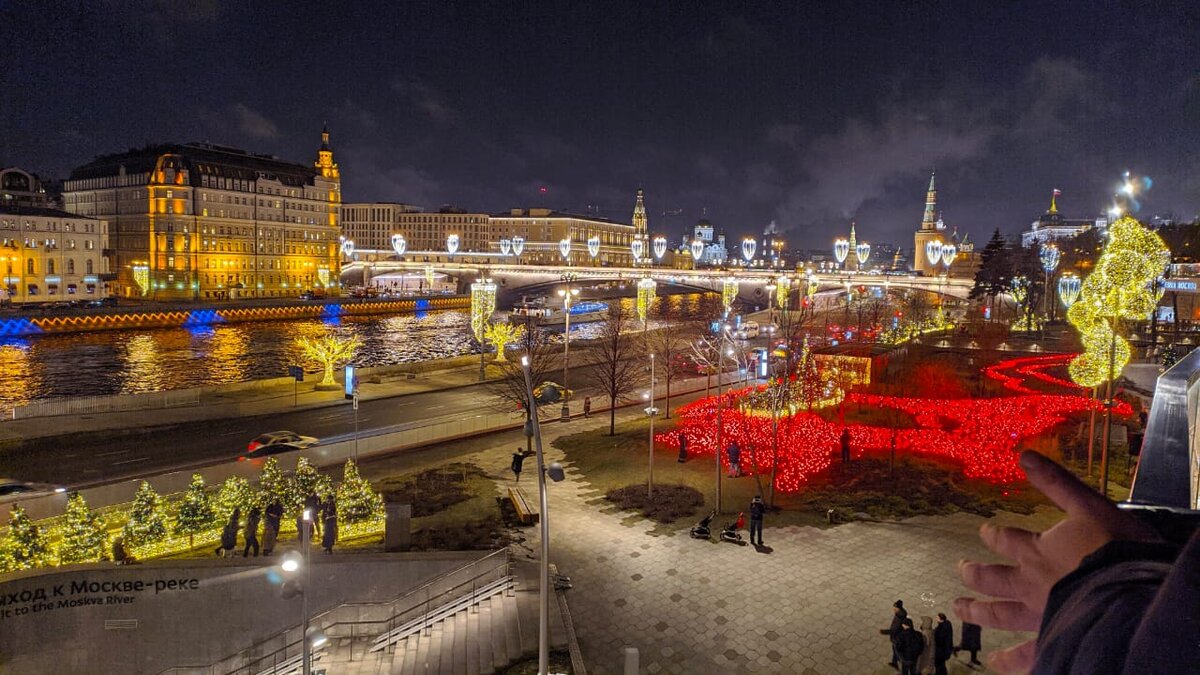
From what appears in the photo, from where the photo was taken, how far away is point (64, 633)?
1391 cm

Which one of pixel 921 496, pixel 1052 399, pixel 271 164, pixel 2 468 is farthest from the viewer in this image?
pixel 271 164

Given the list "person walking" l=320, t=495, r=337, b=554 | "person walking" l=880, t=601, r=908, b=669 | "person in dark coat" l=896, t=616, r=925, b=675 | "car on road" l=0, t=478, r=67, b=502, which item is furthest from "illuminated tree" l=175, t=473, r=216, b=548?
"person in dark coat" l=896, t=616, r=925, b=675

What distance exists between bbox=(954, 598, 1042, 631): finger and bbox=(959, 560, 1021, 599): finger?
0.04 meters

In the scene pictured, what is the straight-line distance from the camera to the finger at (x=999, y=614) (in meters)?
2.13

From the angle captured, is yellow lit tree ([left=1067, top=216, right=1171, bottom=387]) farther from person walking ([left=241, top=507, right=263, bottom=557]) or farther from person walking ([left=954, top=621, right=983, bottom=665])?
person walking ([left=241, top=507, right=263, bottom=557])

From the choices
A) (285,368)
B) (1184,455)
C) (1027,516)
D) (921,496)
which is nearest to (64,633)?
(1184,455)

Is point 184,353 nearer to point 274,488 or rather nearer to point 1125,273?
point 274,488

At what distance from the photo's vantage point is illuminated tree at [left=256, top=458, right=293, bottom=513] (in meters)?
17.2

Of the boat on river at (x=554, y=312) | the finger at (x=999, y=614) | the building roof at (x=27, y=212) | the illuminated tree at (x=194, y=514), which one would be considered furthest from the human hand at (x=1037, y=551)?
the building roof at (x=27, y=212)

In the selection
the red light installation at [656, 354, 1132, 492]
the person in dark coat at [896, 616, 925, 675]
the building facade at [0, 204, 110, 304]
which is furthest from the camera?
the building facade at [0, 204, 110, 304]

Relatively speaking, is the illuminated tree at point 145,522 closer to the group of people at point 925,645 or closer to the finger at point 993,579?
the group of people at point 925,645

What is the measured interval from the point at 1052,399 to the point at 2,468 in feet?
135

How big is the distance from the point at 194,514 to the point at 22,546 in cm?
313

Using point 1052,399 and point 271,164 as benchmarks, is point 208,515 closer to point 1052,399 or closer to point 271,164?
point 1052,399
